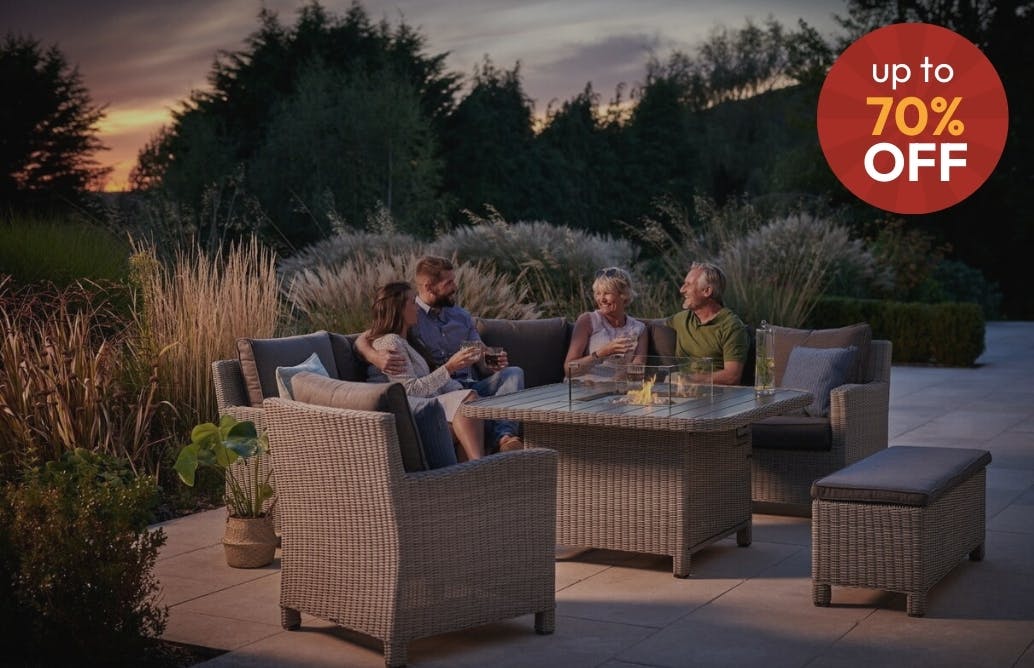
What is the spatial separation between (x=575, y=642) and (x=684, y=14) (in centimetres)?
2903

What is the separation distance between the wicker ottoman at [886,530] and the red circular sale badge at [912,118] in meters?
17.9

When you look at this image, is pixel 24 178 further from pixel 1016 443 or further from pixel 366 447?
pixel 366 447

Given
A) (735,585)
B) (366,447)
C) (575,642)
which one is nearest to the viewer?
(366,447)

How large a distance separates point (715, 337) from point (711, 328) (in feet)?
0.16

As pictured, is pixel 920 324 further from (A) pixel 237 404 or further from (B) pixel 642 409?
(A) pixel 237 404

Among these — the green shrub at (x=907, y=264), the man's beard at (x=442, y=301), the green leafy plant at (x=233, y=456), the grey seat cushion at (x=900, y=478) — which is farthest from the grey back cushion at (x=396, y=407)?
the green shrub at (x=907, y=264)

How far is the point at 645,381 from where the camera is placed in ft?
15.1

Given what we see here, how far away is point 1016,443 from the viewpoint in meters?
7.41

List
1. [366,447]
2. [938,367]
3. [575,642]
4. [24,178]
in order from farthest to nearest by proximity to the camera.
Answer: [24,178] < [938,367] < [575,642] < [366,447]

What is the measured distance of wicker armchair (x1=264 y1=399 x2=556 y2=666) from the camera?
3424 mm

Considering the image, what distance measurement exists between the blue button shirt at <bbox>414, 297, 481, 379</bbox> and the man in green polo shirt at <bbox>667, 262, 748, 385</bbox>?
1.02 m

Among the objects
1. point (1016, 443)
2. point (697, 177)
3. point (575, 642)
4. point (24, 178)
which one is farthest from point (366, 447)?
point (697, 177)

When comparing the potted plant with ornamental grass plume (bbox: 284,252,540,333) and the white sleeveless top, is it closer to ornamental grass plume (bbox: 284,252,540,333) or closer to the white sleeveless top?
the white sleeveless top

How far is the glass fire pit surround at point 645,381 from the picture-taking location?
459 cm
